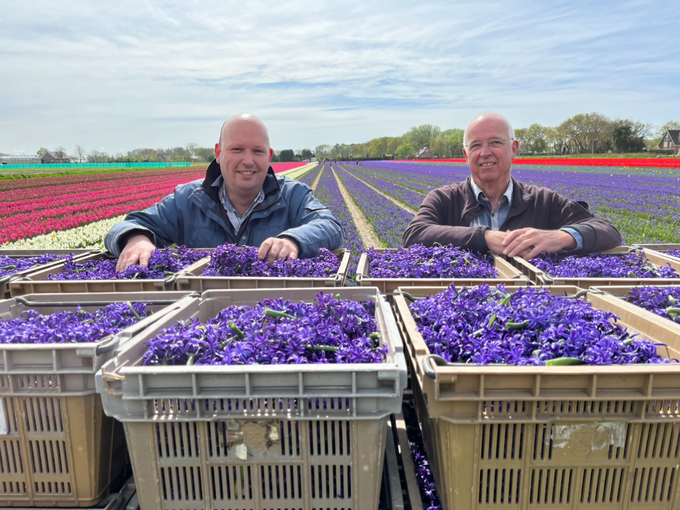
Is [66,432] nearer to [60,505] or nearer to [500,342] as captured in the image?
[60,505]

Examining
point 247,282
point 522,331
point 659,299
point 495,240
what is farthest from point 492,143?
point 247,282

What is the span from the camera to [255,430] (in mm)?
1399

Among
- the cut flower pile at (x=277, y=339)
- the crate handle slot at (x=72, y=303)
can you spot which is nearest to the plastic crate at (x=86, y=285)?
the crate handle slot at (x=72, y=303)

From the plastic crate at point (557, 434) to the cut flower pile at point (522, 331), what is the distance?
0.61ft

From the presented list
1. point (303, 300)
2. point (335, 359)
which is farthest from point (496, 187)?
point (335, 359)

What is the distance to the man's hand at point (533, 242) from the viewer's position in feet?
10.4

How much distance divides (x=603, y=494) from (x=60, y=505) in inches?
76.3

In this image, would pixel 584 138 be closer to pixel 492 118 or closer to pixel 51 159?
pixel 492 118

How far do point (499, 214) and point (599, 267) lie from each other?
107 cm

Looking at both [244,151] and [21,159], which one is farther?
[21,159]

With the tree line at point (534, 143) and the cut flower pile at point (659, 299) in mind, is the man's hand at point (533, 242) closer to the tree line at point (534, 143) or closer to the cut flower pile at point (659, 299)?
the cut flower pile at point (659, 299)

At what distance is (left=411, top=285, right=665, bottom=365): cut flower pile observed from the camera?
160 centimetres

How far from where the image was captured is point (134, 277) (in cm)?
285

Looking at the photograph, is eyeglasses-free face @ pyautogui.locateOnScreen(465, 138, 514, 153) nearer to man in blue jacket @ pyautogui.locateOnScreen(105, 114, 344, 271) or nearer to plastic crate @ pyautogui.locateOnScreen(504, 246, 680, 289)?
plastic crate @ pyautogui.locateOnScreen(504, 246, 680, 289)
